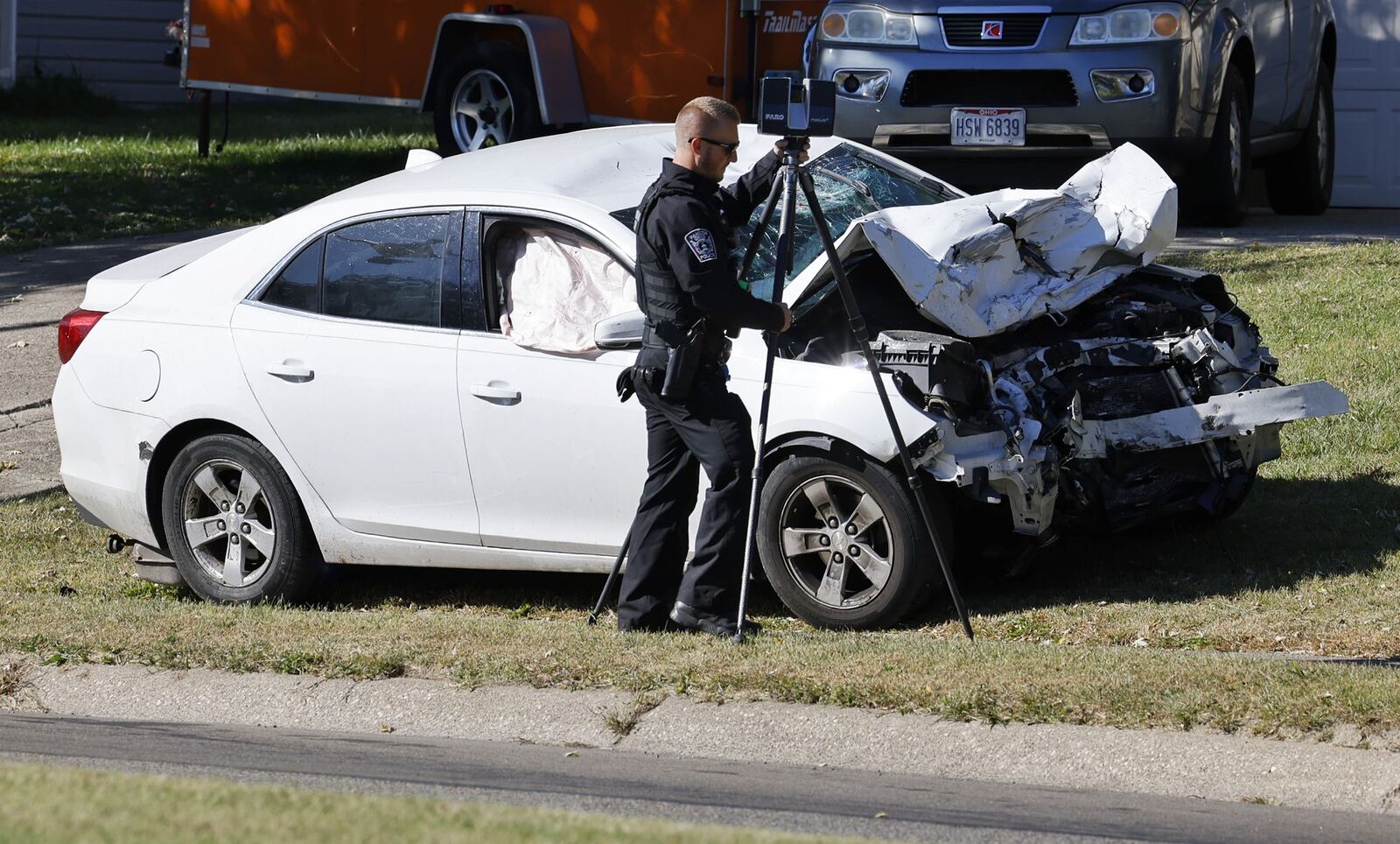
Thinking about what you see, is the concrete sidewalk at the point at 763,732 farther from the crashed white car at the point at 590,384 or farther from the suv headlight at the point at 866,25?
the suv headlight at the point at 866,25

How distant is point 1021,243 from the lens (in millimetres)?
6555

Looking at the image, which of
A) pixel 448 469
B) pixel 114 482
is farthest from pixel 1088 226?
pixel 114 482

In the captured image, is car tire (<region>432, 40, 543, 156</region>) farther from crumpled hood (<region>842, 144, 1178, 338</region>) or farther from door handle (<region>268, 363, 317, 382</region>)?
crumpled hood (<region>842, 144, 1178, 338</region>)

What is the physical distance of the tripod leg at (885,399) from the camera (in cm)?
573

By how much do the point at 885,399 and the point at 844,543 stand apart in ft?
1.89

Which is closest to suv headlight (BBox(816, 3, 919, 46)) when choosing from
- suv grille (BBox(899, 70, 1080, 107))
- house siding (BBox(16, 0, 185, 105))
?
suv grille (BBox(899, 70, 1080, 107))

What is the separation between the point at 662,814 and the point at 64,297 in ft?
28.1

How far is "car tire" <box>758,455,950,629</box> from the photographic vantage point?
5.94 metres

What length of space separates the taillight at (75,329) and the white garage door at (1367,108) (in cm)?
1045

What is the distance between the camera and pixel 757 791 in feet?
15.1

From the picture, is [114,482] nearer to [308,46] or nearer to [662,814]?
[662,814]

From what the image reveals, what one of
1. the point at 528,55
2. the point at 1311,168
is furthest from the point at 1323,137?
the point at 528,55

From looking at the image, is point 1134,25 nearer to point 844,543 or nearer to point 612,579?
point 844,543

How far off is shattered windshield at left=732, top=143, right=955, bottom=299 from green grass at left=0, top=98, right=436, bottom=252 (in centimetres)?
810
